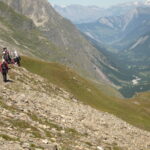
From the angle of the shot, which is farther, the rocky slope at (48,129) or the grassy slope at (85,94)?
the grassy slope at (85,94)

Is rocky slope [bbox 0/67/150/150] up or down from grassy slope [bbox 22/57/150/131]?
down

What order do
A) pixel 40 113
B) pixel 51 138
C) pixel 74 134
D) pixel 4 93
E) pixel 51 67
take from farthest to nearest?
1. pixel 51 67
2. pixel 4 93
3. pixel 40 113
4. pixel 74 134
5. pixel 51 138

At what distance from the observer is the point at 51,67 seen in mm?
109750

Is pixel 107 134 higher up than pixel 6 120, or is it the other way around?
pixel 107 134

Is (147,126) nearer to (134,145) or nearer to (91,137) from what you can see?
(134,145)

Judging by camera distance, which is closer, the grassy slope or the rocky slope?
the rocky slope

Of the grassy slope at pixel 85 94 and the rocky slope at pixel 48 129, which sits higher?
the grassy slope at pixel 85 94

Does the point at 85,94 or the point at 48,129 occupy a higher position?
the point at 85,94

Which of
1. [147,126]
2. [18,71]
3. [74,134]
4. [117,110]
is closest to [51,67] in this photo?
[117,110]

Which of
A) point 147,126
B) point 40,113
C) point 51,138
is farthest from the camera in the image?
point 147,126

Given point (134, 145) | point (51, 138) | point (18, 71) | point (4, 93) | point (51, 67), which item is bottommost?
point (51, 138)

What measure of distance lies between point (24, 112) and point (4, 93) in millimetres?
6819

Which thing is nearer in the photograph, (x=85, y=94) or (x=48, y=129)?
(x=48, y=129)

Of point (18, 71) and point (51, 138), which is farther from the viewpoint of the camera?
point (18, 71)
